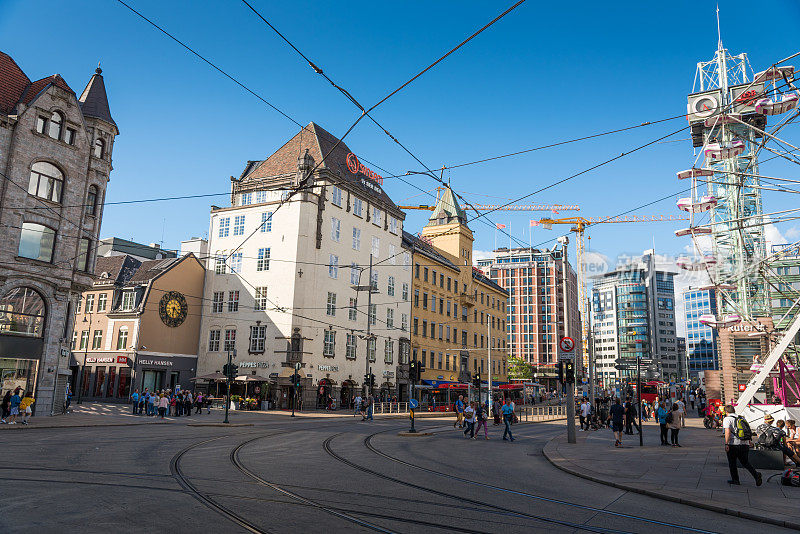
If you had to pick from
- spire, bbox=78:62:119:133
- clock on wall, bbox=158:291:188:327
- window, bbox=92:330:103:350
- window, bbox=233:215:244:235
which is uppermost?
spire, bbox=78:62:119:133

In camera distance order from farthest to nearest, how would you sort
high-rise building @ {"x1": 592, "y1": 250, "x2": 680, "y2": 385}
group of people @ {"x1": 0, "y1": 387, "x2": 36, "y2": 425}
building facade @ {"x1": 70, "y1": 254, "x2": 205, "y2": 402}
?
high-rise building @ {"x1": 592, "y1": 250, "x2": 680, "y2": 385}, building facade @ {"x1": 70, "y1": 254, "x2": 205, "y2": 402}, group of people @ {"x1": 0, "y1": 387, "x2": 36, "y2": 425}

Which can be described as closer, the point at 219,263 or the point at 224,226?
the point at 224,226

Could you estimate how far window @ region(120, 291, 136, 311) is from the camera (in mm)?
49844

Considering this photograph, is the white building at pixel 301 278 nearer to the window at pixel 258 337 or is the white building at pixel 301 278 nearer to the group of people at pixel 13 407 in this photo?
the window at pixel 258 337

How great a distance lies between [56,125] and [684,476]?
36164 millimetres

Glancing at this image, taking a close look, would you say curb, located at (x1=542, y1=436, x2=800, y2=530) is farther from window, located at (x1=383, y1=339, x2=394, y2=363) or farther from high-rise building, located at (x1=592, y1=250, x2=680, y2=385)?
high-rise building, located at (x1=592, y1=250, x2=680, y2=385)

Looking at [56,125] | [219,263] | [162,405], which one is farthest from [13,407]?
[219,263]

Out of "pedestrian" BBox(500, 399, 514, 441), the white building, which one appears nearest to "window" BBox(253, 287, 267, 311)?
the white building

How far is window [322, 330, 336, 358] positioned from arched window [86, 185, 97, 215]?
73.4 feet

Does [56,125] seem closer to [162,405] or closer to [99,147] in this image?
[99,147]

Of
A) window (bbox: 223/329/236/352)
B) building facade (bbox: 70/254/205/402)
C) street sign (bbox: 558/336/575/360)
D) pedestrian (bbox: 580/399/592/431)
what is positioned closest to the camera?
street sign (bbox: 558/336/575/360)

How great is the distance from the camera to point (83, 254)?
34500 millimetres

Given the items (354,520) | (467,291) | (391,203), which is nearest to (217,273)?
(391,203)

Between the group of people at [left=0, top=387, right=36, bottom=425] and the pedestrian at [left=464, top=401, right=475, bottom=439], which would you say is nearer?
the group of people at [left=0, top=387, right=36, bottom=425]
